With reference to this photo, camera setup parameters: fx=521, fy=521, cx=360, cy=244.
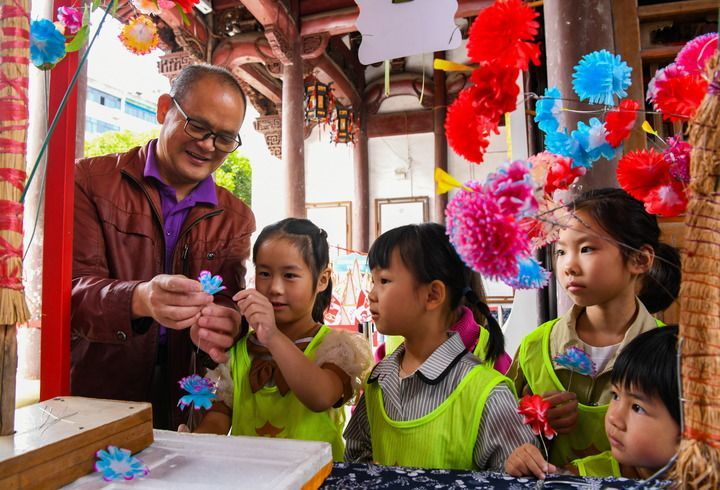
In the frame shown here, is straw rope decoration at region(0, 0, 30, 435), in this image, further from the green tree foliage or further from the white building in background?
the white building in background

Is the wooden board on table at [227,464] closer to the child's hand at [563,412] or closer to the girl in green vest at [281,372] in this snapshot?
the girl in green vest at [281,372]

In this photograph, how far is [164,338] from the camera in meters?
1.44

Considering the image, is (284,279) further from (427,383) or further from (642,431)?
(642,431)

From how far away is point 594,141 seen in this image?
2.53ft

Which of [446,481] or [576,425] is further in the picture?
[576,425]

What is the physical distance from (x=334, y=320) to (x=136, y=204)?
14.8 feet

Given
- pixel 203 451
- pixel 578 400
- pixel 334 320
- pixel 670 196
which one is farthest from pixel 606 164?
pixel 334 320

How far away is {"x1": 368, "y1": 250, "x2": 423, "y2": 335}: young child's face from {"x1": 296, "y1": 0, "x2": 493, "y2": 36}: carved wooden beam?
4.90 m

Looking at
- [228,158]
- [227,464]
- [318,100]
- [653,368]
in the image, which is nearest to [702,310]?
[653,368]

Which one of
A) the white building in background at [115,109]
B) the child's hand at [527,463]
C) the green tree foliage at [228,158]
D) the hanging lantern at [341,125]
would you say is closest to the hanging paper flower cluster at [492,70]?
the child's hand at [527,463]

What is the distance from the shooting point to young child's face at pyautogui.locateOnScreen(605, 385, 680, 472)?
855 mm

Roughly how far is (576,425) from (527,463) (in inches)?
12.5

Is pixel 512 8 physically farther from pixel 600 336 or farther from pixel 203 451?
pixel 600 336

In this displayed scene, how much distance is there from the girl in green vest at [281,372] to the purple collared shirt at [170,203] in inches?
9.8
